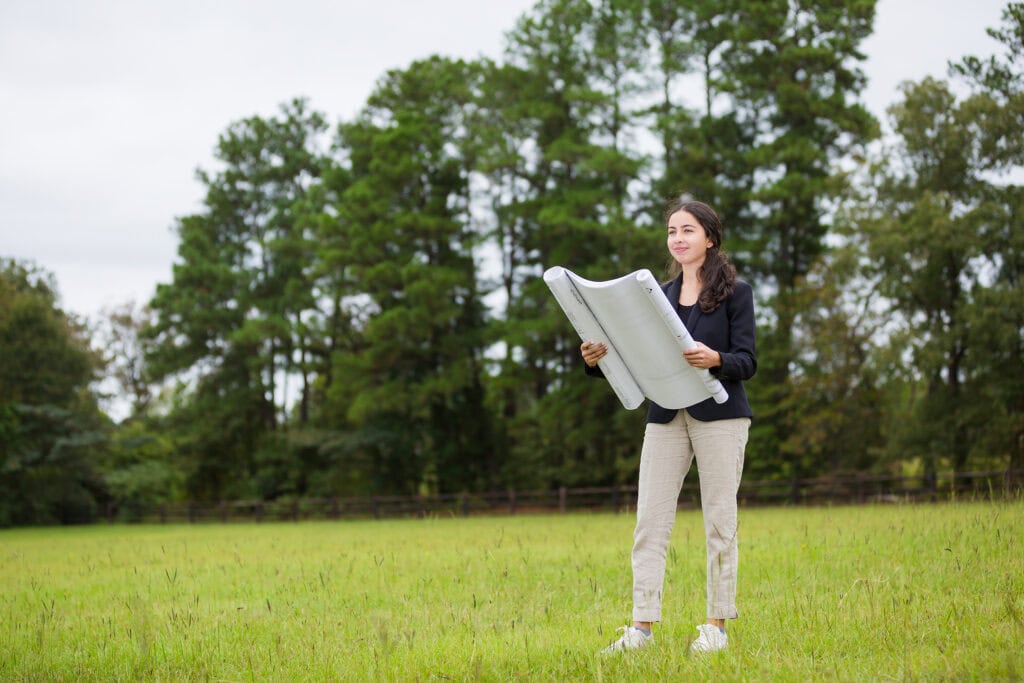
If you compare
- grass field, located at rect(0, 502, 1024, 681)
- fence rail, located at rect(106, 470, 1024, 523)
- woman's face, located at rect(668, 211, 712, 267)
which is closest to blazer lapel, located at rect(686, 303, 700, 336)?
woman's face, located at rect(668, 211, 712, 267)

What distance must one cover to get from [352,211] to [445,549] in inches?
948

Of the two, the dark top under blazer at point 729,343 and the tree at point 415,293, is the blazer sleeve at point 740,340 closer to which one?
the dark top under blazer at point 729,343

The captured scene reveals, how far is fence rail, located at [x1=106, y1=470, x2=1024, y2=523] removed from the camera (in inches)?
875

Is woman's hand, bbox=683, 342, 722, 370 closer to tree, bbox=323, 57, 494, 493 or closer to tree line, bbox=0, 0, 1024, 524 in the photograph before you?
tree line, bbox=0, 0, 1024, 524

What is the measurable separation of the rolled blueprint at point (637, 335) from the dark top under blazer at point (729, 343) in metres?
0.07

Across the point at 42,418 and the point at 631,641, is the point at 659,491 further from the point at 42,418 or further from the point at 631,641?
the point at 42,418

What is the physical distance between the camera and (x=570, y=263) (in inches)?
1182

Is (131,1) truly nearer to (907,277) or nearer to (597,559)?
(597,559)

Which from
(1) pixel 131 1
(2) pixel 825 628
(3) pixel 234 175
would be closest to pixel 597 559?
(2) pixel 825 628

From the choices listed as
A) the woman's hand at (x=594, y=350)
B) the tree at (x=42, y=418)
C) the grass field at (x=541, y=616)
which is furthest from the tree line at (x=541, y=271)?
the woman's hand at (x=594, y=350)

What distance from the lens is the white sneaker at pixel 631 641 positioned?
12.8 ft

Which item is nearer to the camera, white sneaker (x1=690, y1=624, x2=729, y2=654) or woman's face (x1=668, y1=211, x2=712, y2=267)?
white sneaker (x1=690, y1=624, x2=729, y2=654)

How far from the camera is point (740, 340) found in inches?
157

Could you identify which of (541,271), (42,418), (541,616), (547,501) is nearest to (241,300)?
(42,418)
